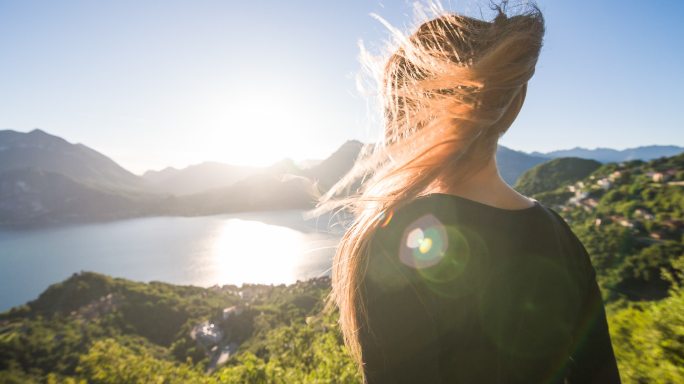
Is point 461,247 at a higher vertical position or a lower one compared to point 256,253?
higher

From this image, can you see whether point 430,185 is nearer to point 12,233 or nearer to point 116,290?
point 116,290

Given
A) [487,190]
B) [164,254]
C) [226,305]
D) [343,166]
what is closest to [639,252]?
[343,166]

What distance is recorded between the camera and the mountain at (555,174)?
254 ft

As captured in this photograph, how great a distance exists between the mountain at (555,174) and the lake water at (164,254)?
2288 inches

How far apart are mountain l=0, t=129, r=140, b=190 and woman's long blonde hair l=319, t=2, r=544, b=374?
189 m

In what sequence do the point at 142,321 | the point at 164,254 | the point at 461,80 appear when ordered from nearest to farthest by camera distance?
1. the point at 461,80
2. the point at 142,321
3. the point at 164,254

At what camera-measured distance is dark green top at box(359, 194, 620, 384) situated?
0.65m

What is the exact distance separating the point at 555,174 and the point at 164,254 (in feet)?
340

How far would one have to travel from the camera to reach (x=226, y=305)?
4522cm

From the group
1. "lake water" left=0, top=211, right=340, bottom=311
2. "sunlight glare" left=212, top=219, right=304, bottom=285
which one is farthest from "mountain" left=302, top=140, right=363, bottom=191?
"sunlight glare" left=212, top=219, right=304, bottom=285

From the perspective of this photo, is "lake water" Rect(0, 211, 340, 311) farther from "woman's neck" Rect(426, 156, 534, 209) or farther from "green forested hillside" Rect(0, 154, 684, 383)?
"woman's neck" Rect(426, 156, 534, 209)

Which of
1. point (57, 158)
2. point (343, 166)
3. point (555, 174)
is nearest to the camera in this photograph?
point (343, 166)

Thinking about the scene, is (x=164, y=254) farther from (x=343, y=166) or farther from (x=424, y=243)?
(x=424, y=243)

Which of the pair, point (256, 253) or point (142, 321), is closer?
point (142, 321)
